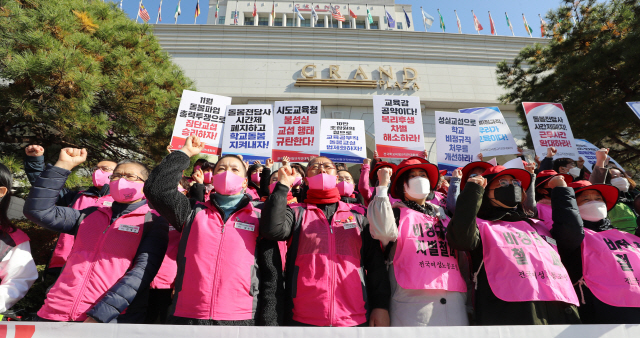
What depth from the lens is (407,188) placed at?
2.51 metres

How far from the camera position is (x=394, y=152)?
16.8 feet

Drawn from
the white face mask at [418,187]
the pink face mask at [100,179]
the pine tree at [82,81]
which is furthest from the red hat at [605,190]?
the pine tree at [82,81]

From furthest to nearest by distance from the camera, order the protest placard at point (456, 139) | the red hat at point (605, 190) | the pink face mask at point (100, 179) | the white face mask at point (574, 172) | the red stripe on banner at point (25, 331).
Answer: the protest placard at point (456, 139) → the white face mask at point (574, 172) → the pink face mask at point (100, 179) → the red hat at point (605, 190) → the red stripe on banner at point (25, 331)

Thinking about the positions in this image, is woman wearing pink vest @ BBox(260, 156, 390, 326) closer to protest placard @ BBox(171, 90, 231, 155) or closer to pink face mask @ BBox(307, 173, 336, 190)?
pink face mask @ BBox(307, 173, 336, 190)

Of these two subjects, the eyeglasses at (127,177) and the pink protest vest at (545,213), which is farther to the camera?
the pink protest vest at (545,213)

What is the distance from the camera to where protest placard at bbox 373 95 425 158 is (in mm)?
5164

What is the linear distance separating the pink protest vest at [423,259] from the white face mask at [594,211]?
41.5 inches

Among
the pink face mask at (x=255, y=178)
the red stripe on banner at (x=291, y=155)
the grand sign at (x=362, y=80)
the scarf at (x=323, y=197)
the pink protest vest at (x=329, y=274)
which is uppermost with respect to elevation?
the grand sign at (x=362, y=80)

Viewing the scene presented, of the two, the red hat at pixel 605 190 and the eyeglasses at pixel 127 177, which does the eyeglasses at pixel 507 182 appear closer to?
the red hat at pixel 605 190

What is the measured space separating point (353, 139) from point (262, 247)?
3.73 m

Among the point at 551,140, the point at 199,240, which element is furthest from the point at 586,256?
the point at 551,140

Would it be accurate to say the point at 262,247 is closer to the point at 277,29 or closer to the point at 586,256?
the point at 586,256

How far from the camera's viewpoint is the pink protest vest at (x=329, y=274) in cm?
197

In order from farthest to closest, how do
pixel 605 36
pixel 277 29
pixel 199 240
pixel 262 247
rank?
pixel 277 29
pixel 605 36
pixel 262 247
pixel 199 240
